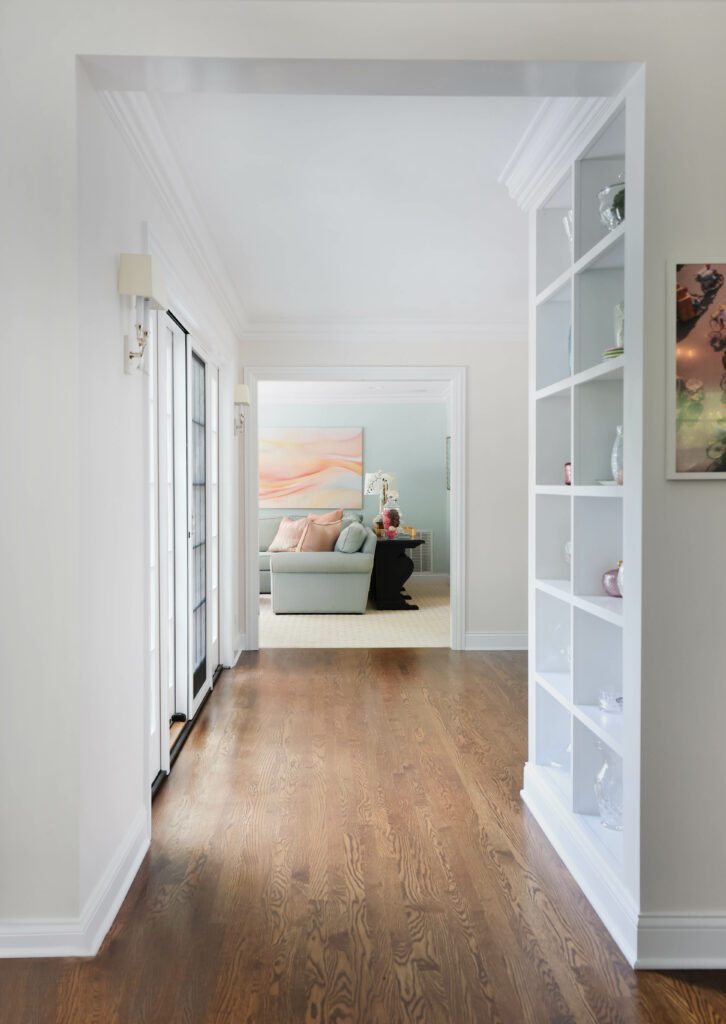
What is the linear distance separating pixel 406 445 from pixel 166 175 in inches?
294

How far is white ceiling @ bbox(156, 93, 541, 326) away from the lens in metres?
2.66

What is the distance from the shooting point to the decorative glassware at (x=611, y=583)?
7.91 feet

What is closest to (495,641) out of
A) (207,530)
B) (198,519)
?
(207,530)

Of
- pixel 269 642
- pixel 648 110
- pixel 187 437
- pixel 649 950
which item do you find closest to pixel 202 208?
pixel 187 437

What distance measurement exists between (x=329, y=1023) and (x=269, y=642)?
15.1ft

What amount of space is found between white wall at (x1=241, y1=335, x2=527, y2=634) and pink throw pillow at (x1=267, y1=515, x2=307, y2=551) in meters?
3.22

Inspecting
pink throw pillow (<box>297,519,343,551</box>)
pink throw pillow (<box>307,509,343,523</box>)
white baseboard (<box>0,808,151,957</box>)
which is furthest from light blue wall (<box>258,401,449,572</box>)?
white baseboard (<box>0,808,151,957</box>)

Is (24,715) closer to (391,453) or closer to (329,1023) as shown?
(329,1023)

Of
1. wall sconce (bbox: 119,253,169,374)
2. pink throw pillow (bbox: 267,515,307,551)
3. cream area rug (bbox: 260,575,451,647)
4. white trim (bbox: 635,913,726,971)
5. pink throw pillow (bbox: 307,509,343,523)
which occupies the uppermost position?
wall sconce (bbox: 119,253,169,374)

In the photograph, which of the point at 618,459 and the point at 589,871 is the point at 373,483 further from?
the point at 589,871

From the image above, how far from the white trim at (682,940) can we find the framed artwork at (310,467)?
27.1 feet

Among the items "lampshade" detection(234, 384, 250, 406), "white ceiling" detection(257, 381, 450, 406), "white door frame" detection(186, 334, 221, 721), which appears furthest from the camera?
"white ceiling" detection(257, 381, 450, 406)

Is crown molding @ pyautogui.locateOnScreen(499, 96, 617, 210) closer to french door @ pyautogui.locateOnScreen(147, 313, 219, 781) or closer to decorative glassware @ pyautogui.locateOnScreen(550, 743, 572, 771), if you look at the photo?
french door @ pyautogui.locateOnScreen(147, 313, 219, 781)

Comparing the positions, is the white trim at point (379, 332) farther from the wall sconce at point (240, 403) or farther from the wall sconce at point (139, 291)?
the wall sconce at point (139, 291)
